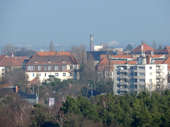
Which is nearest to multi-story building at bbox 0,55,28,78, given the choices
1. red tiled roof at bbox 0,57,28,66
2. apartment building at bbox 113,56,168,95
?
red tiled roof at bbox 0,57,28,66

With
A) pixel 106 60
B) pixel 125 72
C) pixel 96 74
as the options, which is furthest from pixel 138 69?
pixel 106 60

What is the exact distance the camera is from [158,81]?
3228cm

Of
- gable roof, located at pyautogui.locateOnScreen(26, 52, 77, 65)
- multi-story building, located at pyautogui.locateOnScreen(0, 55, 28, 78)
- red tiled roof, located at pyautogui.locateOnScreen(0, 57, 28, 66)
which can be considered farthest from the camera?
red tiled roof, located at pyautogui.locateOnScreen(0, 57, 28, 66)

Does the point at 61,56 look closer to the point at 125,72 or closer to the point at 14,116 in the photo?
the point at 125,72

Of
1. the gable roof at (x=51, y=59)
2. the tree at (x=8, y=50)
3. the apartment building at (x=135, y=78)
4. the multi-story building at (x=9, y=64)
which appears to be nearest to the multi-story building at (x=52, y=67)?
the gable roof at (x=51, y=59)

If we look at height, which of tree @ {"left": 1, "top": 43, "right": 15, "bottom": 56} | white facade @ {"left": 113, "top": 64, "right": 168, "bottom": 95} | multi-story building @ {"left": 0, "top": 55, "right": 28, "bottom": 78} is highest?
tree @ {"left": 1, "top": 43, "right": 15, "bottom": 56}

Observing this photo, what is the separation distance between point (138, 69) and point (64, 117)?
16537mm

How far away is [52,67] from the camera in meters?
43.9

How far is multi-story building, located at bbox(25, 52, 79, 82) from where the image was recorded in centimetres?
4306

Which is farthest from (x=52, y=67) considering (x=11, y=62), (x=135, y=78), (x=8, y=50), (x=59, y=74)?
(x=8, y=50)

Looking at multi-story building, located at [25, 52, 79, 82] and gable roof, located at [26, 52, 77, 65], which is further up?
gable roof, located at [26, 52, 77, 65]

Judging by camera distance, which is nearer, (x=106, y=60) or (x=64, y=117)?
(x=64, y=117)

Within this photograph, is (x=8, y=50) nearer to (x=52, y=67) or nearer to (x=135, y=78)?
(x=52, y=67)

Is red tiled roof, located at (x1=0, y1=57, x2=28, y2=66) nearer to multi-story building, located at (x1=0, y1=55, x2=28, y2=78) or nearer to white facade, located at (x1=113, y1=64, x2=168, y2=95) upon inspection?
multi-story building, located at (x1=0, y1=55, x2=28, y2=78)
